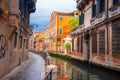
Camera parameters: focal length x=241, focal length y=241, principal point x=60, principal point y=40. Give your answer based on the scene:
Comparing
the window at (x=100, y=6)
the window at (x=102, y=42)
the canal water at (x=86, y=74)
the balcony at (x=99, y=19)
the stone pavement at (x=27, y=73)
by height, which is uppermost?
the window at (x=100, y=6)

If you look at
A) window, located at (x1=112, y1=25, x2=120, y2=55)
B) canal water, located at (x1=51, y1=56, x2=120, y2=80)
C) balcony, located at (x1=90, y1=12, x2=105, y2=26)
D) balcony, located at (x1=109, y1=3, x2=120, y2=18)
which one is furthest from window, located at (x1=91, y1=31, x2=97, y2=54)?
window, located at (x1=112, y1=25, x2=120, y2=55)

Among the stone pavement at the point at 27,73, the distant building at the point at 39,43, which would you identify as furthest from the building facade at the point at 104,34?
the distant building at the point at 39,43

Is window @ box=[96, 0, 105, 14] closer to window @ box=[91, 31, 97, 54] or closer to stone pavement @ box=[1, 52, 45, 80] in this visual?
window @ box=[91, 31, 97, 54]

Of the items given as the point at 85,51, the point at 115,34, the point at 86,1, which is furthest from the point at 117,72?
the point at 86,1

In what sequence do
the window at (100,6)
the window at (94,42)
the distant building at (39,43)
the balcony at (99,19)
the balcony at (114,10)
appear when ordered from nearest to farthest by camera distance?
the balcony at (114,10) < the balcony at (99,19) < the window at (100,6) < the window at (94,42) < the distant building at (39,43)

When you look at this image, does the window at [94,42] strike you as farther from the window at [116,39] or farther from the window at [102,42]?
the window at [116,39]

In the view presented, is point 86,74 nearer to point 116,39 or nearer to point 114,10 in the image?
point 116,39

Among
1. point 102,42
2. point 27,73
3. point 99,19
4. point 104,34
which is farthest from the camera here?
point 99,19

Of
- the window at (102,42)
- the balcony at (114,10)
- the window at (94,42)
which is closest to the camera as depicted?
the balcony at (114,10)

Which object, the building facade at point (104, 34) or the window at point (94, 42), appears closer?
the building facade at point (104, 34)

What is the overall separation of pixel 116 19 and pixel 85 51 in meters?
13.2

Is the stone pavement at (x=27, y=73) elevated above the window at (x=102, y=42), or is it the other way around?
the window at (x=102, y=42)

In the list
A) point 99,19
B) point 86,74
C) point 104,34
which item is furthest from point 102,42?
point 86,74

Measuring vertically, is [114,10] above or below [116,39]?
above
